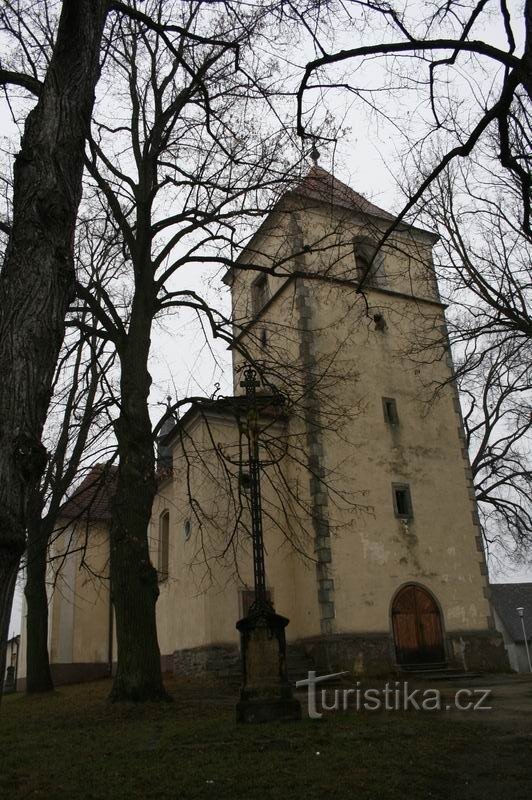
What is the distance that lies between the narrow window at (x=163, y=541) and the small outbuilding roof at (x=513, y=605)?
25331 millimetres

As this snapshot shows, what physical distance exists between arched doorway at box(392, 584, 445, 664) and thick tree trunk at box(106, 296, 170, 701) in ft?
27.1

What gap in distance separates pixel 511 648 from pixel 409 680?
107 ft

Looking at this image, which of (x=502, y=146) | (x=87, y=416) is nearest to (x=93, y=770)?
(x=502, y=146)

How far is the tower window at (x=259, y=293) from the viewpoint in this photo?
21.8m

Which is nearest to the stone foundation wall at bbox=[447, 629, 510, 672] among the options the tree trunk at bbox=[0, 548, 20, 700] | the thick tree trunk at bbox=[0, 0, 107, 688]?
the tree trunk at bbox=[0, 548, 20, 700]

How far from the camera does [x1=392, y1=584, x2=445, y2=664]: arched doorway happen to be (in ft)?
53.1

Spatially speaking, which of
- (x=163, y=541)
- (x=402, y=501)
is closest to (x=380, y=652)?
(x=402, y=501)

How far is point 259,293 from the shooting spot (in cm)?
2250

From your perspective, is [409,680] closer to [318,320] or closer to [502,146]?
[318,320]

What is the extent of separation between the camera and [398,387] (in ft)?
62.2

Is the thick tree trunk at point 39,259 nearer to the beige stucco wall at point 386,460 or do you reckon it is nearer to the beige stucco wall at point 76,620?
the beige stucco wall at point 386,460

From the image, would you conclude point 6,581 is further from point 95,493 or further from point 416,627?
point 416,627

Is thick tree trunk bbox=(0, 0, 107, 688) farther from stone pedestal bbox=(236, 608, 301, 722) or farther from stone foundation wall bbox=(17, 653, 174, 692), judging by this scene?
stone foundation wall bbox=(17, 653, 174, 692)

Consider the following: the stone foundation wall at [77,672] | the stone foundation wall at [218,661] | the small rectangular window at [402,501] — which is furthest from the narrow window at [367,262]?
the stone foundation wall at [77,672]
